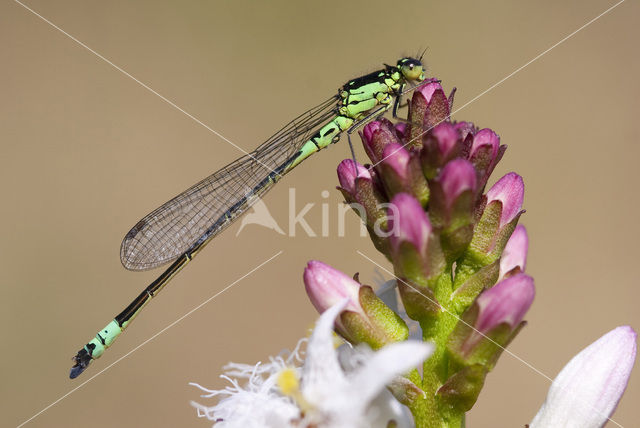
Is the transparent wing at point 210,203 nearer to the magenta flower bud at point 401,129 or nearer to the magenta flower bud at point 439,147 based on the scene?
the magenta flower bud at point 401,129

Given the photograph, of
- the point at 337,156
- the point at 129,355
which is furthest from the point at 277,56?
the point at 129,355

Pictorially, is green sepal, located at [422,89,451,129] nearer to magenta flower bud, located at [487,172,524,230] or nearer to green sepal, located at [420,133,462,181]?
green sepal, located at [420,133,462,181]

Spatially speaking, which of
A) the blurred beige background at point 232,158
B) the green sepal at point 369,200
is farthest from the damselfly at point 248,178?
the blurred beige background at point 232,158

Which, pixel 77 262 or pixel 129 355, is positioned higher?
pixel 77 262

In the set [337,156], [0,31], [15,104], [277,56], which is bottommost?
[337,156]

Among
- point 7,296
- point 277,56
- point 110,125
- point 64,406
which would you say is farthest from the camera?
point 277,56

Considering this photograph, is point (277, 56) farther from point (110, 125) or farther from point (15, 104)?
point (15, 104)

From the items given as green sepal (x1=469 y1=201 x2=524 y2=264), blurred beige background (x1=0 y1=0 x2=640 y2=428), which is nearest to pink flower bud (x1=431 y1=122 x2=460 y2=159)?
green sepal (x1=469 y1=201 x2=524 y2=264)
